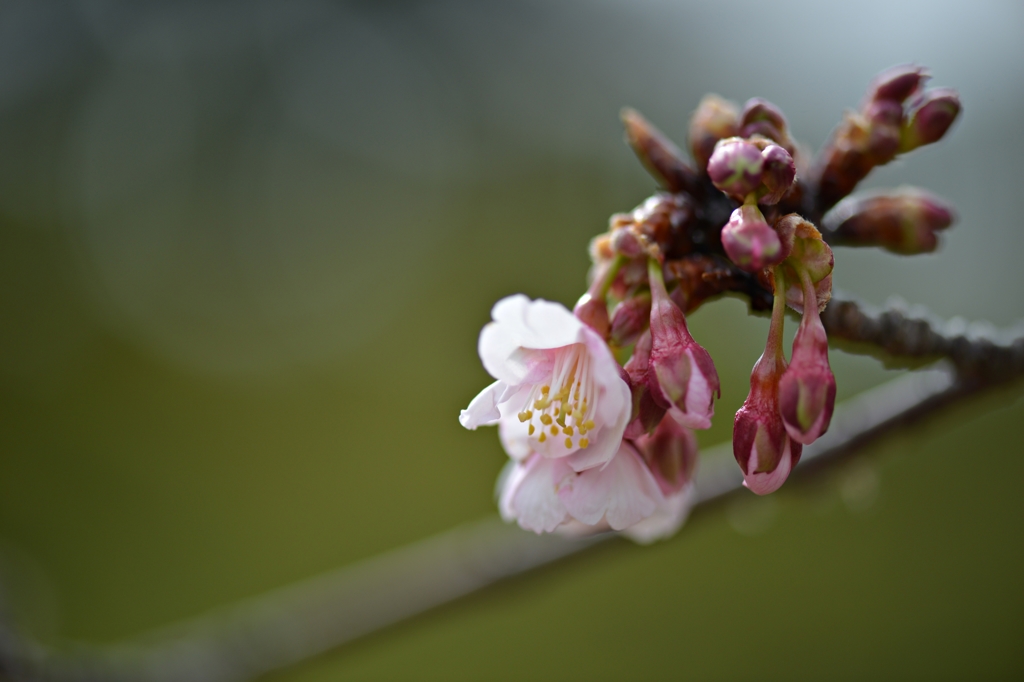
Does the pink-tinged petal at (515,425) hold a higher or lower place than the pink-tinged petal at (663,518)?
higher

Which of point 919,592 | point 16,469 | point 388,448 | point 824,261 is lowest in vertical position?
point 919,592


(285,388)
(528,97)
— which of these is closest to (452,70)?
(528,97)

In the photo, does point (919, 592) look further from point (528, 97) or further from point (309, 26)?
point (309, 26)

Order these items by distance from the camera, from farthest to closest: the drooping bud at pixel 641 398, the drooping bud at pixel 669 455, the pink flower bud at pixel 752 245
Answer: the drooping bud at pixel 669 455 < the drooping bud at pixel 641 398 < the pink flower bud at pixel 752 245

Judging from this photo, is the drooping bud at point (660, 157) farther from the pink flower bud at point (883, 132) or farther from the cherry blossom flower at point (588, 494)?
the cherry blossom flower at point (588, 494)

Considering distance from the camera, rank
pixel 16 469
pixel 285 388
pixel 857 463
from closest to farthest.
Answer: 1. pixel 857 463
2. pixel 16 469
3. pixel 285 388

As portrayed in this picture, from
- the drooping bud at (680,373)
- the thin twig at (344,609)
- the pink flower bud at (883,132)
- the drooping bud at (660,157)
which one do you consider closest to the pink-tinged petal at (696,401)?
the drooping bud at (680,373)

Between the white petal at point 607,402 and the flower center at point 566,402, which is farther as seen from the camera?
the flower center at point 566,402

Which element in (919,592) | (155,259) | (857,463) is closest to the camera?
(857,463)
